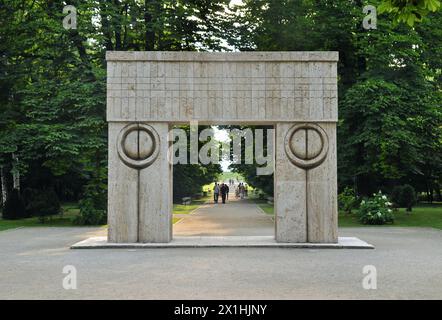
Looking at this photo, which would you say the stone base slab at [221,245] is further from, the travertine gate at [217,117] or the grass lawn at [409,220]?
the grass lawn at [409,220]

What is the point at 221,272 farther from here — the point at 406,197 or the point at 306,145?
the point at 406,197

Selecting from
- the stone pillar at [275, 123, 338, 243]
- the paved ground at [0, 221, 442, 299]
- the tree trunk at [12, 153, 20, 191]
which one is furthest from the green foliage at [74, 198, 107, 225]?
the stone pillar at [275, 123, 338, 243]

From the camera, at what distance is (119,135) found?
1547cm

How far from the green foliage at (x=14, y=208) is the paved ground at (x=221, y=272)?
454 inches

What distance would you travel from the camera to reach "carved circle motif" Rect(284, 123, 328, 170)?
15.3 metres

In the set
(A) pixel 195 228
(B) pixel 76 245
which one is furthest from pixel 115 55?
(A) pixel 195 228

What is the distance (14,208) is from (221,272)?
19.5 meters

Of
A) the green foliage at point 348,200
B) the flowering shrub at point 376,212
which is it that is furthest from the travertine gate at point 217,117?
the green foliage at point 348,200

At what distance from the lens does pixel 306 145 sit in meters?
15.4

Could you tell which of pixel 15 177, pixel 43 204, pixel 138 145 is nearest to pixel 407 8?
pixel 138 145

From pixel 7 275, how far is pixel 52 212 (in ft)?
51.6

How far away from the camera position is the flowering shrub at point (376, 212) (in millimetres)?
22922
